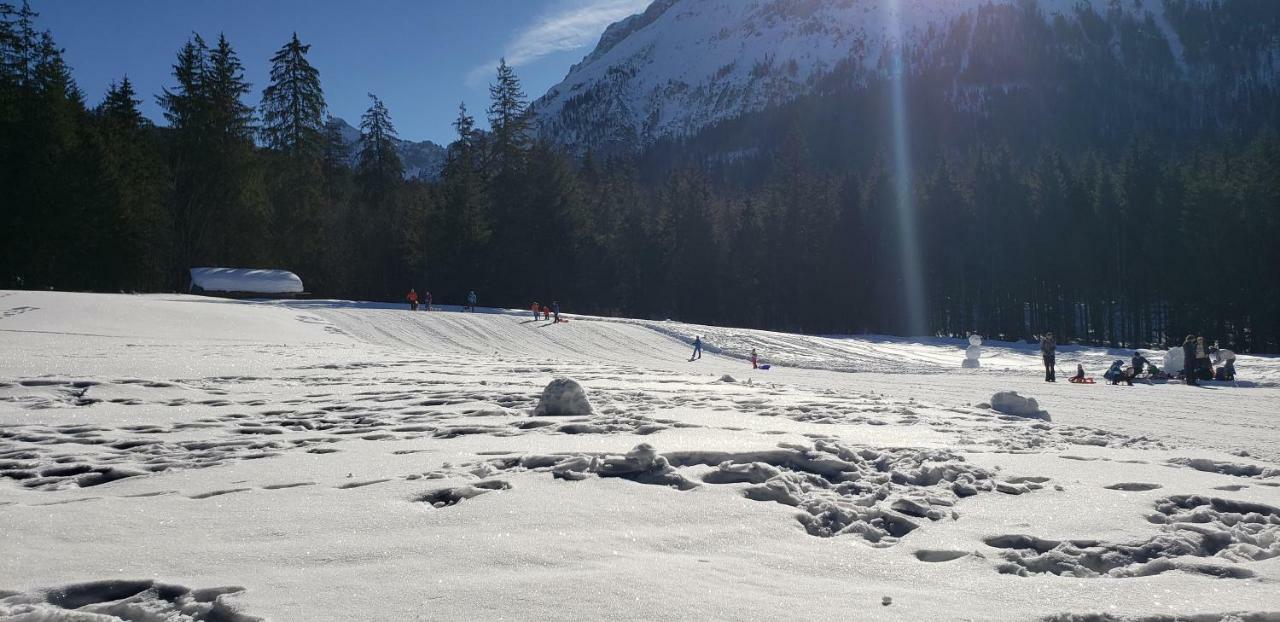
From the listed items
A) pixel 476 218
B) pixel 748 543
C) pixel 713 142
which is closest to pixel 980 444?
pixel 748 543

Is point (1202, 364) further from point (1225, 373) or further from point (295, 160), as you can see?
point (295, 160)

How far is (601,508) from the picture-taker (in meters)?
4.77

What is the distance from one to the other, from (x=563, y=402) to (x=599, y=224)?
53.3m

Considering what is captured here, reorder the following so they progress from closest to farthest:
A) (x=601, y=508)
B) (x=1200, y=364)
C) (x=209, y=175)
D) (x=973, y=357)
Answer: (x=601, y=508)
(x=1200, y=364)
(x=973, y=357)
(x=209, y=175)

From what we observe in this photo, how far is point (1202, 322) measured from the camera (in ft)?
159

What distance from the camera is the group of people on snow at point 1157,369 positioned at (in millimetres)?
22281

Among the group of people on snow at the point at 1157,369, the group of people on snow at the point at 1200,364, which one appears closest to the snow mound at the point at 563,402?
the group of people on snow at the point at 1157,369

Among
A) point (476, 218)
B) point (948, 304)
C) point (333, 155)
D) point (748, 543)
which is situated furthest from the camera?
point (333, 155)

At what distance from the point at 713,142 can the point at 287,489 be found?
614 ft

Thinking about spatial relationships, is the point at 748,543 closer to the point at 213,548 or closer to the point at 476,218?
the point at 213,548

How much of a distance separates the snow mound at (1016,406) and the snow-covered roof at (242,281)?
39.8m

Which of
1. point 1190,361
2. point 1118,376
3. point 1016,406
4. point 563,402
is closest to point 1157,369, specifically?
point 1190,361

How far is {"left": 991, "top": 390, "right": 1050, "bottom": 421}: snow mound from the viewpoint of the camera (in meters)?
11.0

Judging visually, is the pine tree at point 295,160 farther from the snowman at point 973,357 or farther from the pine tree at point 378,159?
the snowman at point 973,357
